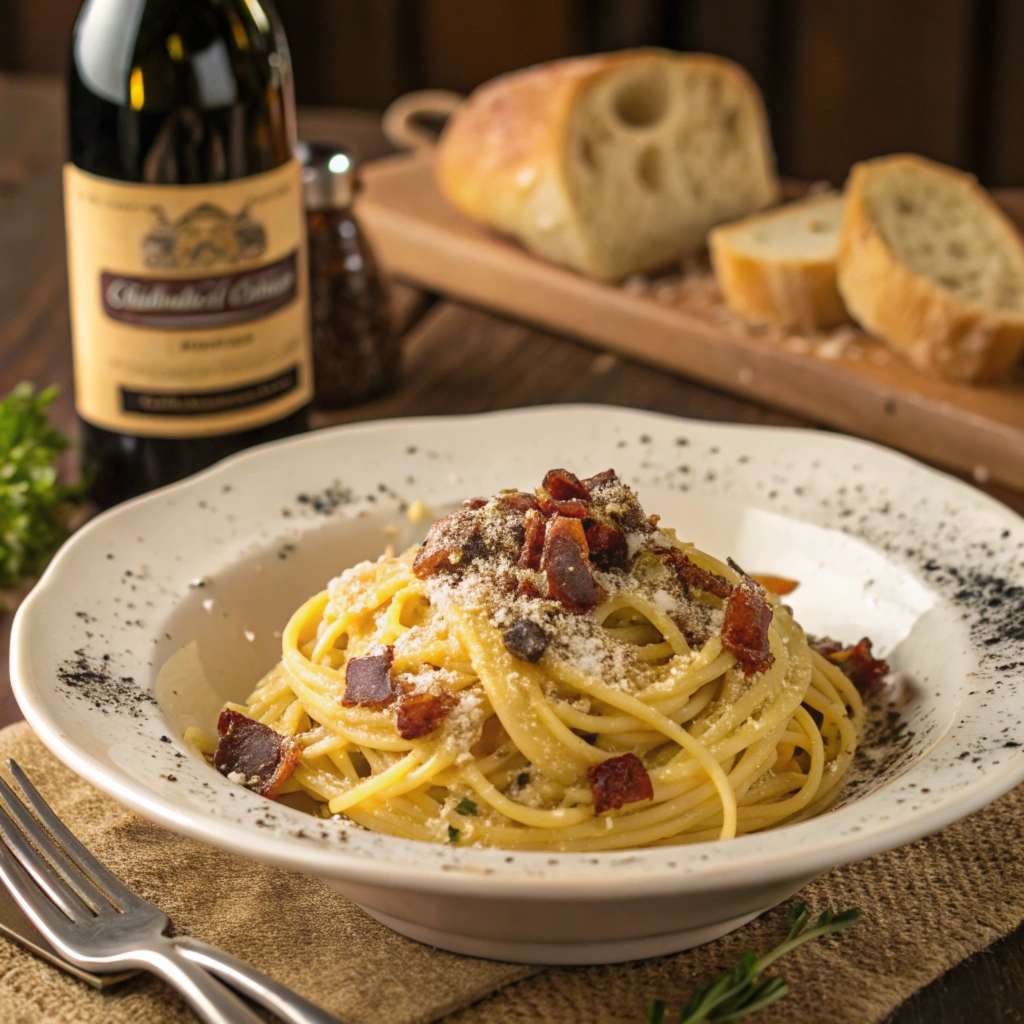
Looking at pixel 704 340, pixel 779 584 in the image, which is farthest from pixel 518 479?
pixel 704 340

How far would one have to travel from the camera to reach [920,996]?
1.95m

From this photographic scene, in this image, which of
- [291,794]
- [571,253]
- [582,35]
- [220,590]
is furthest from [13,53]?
[291,794]

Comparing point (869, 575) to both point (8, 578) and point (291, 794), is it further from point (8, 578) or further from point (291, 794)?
point (8, 578)

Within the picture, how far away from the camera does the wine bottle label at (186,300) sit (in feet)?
10.9

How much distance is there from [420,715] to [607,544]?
41cm

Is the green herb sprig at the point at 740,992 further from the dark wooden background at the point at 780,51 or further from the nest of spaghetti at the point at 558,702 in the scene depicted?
the dark wooden background at the point at 780,51

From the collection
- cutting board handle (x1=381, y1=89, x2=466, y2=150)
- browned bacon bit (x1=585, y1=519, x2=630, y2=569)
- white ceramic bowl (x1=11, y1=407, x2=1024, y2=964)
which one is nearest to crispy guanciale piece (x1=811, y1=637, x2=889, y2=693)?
white ceramic bowl (x1=11, y1=407, x2=1024, y2=964)

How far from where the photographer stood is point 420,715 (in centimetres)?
210

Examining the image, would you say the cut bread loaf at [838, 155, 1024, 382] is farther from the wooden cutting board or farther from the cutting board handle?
the cutting board handle

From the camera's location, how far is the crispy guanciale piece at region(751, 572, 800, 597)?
111 inches

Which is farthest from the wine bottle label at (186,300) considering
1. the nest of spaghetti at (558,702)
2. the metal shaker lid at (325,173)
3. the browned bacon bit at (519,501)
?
the browned bacon bit at (519,501)

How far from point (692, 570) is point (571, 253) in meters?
2.59

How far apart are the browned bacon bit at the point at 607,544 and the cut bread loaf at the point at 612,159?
2572 mm

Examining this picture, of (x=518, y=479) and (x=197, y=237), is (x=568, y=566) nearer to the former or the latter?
(x=518, y=479)
